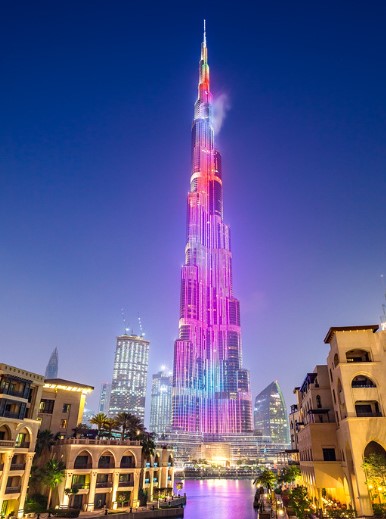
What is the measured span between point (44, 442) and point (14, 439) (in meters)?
11.6

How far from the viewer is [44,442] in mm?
61281

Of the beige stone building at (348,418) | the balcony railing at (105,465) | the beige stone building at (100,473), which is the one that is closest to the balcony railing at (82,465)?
the beige stone building at (100,473)

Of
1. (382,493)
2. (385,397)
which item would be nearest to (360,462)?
(382,493)

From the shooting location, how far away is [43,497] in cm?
5769

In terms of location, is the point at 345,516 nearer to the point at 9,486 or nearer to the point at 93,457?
the point at 93,457

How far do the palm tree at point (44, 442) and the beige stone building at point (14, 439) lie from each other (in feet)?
23.0

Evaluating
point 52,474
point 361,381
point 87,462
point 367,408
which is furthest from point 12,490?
point 361,381

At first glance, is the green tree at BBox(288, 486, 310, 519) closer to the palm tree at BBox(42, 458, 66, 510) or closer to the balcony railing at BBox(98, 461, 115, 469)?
the balcony railing at BBox(98, 461, 115, 469)

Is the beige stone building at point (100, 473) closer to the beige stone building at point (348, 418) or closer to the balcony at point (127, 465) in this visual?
the balcony at point (127, 465)

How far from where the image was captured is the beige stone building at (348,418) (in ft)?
160

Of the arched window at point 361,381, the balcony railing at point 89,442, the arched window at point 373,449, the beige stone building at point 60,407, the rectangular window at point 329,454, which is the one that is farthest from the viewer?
the beige stone building at point 60,407

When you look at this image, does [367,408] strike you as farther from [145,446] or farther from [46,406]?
[46,406]

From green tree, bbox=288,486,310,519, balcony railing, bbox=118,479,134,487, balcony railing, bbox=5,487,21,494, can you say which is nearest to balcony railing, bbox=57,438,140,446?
balcony railing, bbox=118,479,134,487

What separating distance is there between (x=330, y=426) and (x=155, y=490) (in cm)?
3984
